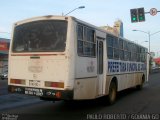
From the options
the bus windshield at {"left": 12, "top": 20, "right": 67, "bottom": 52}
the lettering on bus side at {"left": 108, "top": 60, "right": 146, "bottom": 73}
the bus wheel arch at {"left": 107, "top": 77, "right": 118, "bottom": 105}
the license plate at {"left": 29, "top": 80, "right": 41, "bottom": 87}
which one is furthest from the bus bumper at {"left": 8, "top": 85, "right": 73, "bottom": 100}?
the lettering on bus side at {"left": 108, "top": 60, "right": 146, "bottom": 73}

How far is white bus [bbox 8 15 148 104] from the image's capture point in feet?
34.7

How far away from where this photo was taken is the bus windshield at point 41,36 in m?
10.9

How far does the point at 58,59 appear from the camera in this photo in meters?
10.7

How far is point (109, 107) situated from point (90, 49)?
2898mm

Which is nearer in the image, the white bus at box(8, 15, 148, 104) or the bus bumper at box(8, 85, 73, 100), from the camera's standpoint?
the bus bumper at box(8, 85, 73, 100)

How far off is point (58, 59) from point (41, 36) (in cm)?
114

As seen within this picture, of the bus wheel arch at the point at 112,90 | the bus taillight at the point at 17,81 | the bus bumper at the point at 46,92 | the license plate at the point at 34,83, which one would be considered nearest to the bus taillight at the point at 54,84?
the bus bumper at the point at 46,92

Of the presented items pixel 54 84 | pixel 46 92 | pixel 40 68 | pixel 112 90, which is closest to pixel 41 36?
pixel 40 68

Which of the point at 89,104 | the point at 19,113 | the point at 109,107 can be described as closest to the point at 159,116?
the point at 109,107

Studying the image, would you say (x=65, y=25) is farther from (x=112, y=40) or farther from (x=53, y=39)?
(x=112, y=40)

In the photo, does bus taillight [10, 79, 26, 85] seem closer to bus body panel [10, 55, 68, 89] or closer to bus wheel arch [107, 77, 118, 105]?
bus body panel [10, 55, 68, 89]

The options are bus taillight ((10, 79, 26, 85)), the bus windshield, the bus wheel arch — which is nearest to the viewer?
the bus windshield

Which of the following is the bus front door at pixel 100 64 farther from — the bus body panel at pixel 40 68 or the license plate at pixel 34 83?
the license plate at pixel 34 83

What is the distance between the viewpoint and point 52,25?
11203 millimetres
